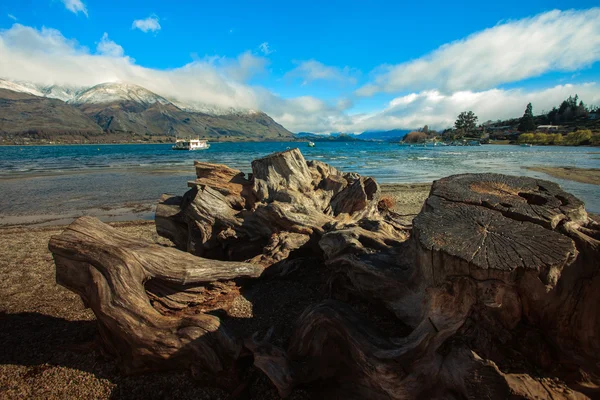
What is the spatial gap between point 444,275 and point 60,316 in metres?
5.54

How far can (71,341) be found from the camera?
397 centimetres

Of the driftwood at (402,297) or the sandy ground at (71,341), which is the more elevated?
the driftwood at (402,297)

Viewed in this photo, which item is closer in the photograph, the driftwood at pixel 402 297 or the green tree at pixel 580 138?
the driftwood at pixel 402 297

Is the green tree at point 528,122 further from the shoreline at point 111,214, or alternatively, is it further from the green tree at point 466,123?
the shoreline at point 111,214

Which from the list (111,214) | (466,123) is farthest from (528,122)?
(111,214)

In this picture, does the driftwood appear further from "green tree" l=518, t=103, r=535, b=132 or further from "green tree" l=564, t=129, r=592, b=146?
"green tree" l=518, t=103, r=535, b=132

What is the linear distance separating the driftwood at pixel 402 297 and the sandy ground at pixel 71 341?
19 centimetres

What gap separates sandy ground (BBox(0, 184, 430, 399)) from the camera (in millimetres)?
3154

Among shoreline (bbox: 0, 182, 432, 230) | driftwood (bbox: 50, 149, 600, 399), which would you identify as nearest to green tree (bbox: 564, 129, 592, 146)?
shoreline (bbox: 0, 182, 432, 230)

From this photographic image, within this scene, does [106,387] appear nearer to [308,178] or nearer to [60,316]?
[60,316]

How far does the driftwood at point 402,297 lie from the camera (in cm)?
219

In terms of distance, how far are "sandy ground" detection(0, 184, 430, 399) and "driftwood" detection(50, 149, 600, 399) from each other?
194 mm

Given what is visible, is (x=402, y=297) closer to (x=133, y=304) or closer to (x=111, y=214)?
(x=133, y=304)

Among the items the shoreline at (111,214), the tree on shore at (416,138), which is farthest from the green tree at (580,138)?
the shoreline at (111,214)
